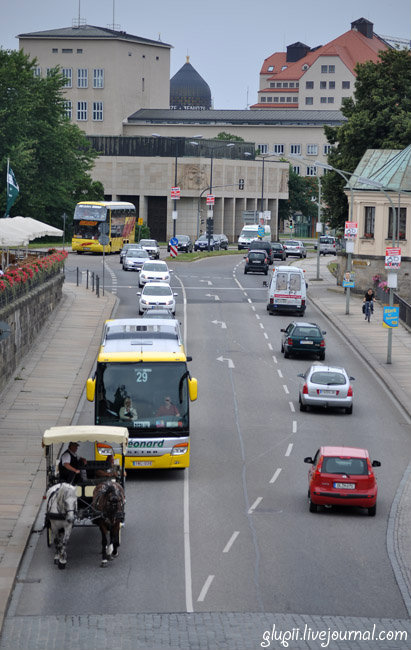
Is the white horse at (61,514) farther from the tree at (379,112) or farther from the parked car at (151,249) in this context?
the parked car at (151,249)

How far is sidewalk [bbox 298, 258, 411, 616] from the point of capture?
2017 cm

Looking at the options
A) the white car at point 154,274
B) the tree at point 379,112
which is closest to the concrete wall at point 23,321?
the white car at point 154,274

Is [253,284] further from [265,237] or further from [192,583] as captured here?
[192,583]

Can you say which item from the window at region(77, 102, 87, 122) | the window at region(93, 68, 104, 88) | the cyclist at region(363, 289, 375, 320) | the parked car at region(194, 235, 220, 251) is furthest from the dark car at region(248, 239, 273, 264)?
the window at region(77, 102, 87, 122)

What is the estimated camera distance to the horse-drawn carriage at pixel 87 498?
60.0 feet

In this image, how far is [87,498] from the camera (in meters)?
19.6

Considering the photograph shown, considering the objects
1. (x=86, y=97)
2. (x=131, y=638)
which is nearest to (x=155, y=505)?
(x=131, y=638)

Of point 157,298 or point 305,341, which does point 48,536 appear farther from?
point 157,298

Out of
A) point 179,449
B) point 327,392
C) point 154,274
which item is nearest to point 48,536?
point 179,449

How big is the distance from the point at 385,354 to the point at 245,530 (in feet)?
80.4

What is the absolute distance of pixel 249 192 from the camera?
445ft

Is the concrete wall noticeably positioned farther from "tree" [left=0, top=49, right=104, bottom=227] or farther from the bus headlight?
"tree" [left=0, top=49, right=104, bottom=227]

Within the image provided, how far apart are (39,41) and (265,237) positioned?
228 ft

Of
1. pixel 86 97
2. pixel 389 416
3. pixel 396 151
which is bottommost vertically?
pixel 389 416
